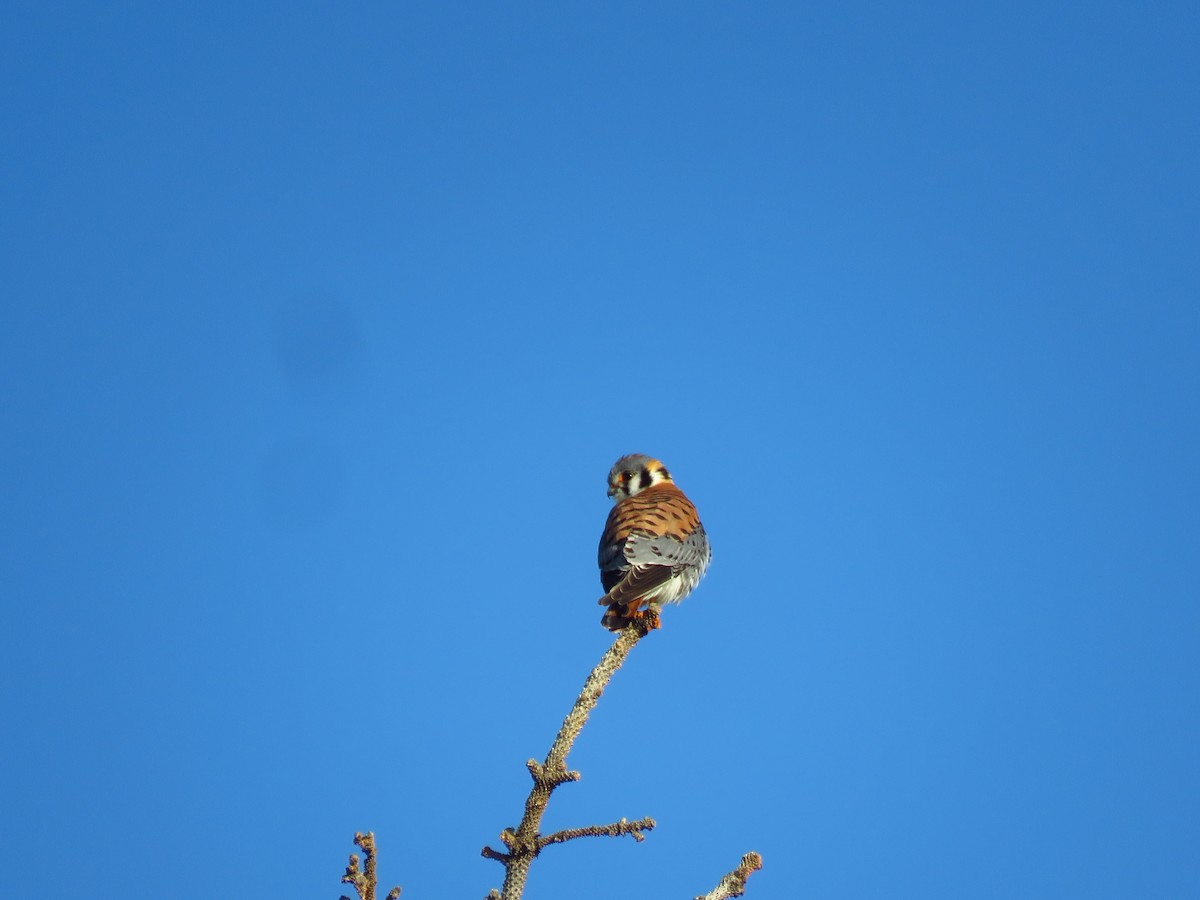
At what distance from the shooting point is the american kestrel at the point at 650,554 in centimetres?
609

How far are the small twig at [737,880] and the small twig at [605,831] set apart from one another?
0.28 m

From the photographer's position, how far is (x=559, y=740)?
315 cm

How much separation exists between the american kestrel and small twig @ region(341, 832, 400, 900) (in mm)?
2859

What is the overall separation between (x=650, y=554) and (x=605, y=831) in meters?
3.89

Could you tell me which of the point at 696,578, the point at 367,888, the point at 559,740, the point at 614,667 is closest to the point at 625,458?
the point at 696,578

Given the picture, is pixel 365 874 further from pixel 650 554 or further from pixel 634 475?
pixel 634 475

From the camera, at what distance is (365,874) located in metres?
2.72

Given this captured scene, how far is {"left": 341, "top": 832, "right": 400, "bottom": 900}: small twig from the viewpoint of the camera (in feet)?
8.75

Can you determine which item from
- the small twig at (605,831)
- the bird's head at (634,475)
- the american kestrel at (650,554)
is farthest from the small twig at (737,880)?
the bird's head at (634,475)

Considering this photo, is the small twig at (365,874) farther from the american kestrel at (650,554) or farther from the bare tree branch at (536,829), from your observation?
the american kestrel at (650,554)

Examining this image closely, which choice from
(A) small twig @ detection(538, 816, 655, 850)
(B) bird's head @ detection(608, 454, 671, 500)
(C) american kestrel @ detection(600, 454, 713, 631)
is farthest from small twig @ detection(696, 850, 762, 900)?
(B) bird's head @ detection(608, 454, 671, 500)

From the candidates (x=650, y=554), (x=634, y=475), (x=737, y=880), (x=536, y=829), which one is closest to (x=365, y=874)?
(x=536, y=829)

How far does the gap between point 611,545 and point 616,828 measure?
412cm

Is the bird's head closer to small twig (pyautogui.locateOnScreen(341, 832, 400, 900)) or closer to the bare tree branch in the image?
the bare tree branch
